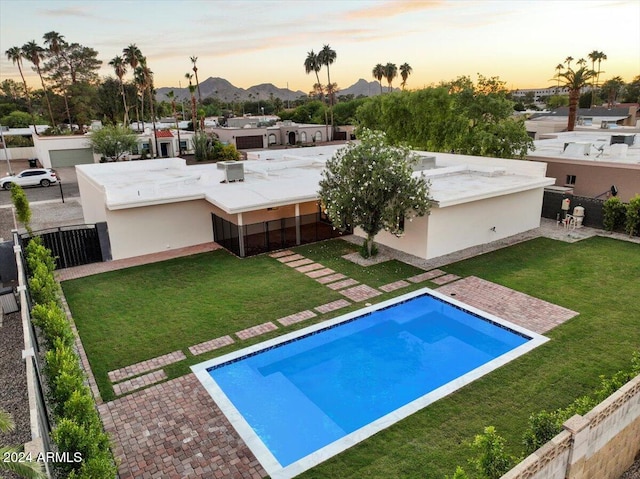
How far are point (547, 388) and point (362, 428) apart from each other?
4094 mm

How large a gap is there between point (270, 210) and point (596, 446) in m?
15.8

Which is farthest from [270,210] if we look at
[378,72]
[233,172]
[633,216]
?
[378,72]

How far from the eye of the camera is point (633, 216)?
62.1 feet

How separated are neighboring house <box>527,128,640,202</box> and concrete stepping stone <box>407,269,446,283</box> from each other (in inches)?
501

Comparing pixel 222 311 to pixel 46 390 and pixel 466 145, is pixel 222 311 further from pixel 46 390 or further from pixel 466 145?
pixel 466 145

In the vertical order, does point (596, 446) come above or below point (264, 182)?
below

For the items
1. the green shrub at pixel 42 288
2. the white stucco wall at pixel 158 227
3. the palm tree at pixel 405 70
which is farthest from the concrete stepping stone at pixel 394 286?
the palm tree at pixel 405 70

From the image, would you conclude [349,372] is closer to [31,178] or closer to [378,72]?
[31,178]

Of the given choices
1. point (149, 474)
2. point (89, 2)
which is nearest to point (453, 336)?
point (149, 474)

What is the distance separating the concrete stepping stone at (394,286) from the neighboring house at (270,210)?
2.59 meters

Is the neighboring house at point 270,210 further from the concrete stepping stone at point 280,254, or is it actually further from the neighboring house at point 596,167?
the neighboring house at point 596,167

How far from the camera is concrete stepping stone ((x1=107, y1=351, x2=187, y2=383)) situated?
388 inches

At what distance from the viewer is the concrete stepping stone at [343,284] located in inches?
576

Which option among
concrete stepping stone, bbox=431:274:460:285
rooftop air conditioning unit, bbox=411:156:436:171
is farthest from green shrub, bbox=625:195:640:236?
concrete stepping stone, bbox=431:274:460:285
